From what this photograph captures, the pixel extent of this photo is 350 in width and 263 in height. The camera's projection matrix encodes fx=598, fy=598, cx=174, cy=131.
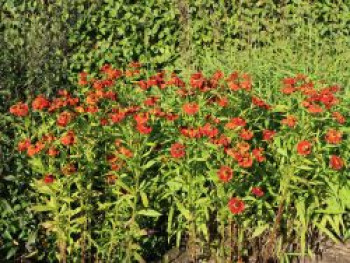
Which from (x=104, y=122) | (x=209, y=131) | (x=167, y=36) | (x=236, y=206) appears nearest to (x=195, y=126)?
(x=209, y=131)

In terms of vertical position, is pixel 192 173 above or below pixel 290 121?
below

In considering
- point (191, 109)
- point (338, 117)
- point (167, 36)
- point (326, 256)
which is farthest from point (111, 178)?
point (167, 36)

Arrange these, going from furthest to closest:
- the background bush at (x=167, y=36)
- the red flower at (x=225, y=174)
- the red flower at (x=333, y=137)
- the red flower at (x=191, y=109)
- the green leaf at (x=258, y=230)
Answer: the background bush at (x=167, y=36) → the green leaf at (x=258, y=230) → the red flower at (x=191, y=109) → the red flower at (x=333, y=137) → the red flower at (x=225, y=174)

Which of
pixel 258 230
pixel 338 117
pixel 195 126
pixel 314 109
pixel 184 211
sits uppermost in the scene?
pixel 314 109

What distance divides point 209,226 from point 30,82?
1.91 m

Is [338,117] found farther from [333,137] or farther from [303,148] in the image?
[303,148]

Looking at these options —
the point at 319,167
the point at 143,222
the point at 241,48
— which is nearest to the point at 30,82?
the point at 143,222

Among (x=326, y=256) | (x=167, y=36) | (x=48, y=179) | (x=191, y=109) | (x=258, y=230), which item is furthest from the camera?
(x=167, y=36)

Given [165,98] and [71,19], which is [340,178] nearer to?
[165,98]

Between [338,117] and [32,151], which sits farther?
[338,117]

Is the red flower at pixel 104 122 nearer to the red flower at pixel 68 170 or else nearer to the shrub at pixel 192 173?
the shrub at pixel 192 173

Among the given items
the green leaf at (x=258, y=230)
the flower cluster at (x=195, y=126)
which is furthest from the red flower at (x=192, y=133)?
the green leaf at (x=258, y=230)

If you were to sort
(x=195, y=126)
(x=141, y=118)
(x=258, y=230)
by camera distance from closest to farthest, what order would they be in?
(x=141, y=118) < (x=258, y=230) < (x=195, y=126)

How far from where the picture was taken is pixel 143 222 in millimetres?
4152
